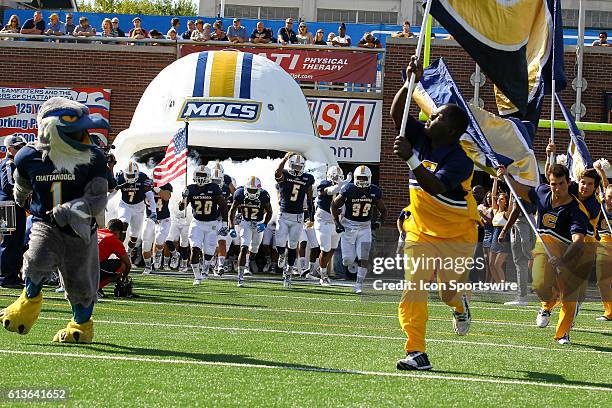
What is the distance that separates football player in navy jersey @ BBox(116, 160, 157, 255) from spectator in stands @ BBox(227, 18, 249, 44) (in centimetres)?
808

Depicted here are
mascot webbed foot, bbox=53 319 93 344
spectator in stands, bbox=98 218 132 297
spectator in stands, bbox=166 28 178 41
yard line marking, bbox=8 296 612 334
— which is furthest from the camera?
spectator in stands, bbox=166 28 178 41

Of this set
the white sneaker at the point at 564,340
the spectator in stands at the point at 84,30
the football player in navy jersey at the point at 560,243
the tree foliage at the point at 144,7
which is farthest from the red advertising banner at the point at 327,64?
the tree foliage at the point at 144,7

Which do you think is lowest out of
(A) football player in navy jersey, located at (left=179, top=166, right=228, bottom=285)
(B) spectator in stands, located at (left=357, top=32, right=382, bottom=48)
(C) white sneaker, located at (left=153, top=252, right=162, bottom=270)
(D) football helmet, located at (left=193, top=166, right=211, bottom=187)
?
(C) white sneaker, located at (left=153, top=252, right=162, bottom=270)

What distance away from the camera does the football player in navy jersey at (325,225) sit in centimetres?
1930

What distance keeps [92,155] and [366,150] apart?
19.8m

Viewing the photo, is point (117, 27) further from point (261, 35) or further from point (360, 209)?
point (360, 209)

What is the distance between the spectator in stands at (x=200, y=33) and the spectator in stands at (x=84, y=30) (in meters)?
2.79

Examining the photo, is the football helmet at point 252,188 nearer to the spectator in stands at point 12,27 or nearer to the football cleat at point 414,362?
the football cleat at point 414,362

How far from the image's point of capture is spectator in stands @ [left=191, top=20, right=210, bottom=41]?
2842 centimetres

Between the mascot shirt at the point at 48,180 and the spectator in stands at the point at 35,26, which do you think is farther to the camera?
the spectator in stands at the point at 35,26

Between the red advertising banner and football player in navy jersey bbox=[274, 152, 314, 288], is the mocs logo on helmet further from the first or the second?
football player in navy jersey bbox=[274, 152, 314, 288]

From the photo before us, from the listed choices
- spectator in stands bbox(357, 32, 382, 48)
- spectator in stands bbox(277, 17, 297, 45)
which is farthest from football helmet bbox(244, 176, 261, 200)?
spectator in stands bbox(357, 32, 382, 48)

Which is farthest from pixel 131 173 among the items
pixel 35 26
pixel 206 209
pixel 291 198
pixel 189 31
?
pixel 35 26

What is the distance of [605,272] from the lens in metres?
13.1
